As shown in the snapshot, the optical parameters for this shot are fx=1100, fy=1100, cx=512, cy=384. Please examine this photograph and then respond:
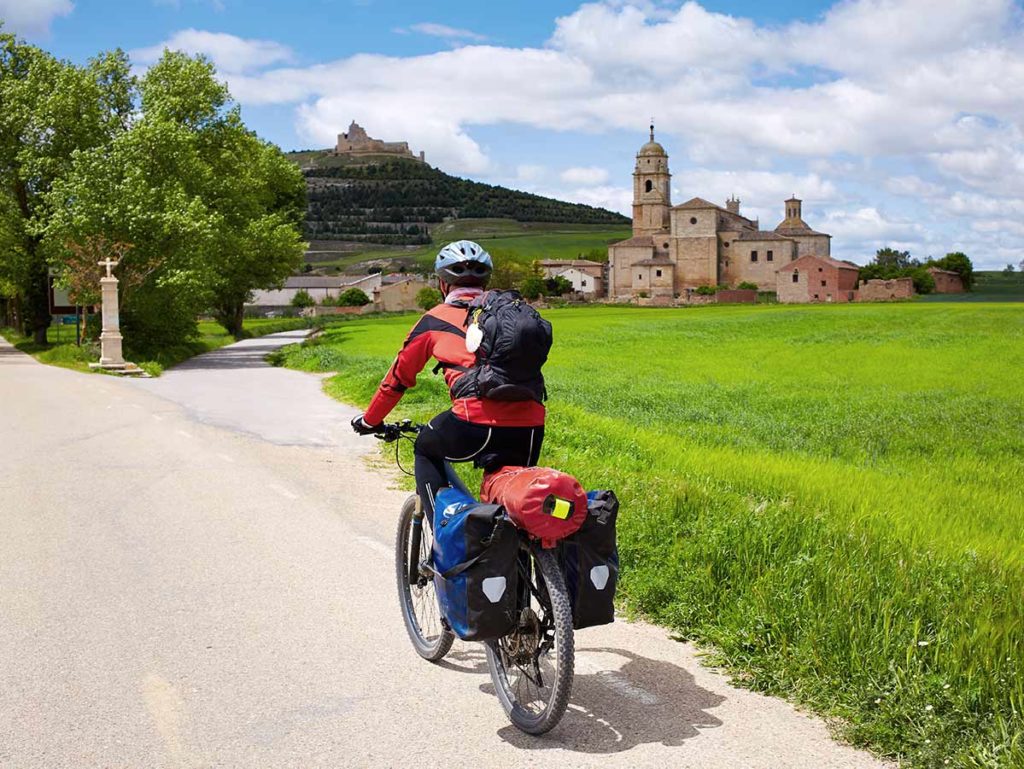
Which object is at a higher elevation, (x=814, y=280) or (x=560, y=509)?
(x=814, y=280)

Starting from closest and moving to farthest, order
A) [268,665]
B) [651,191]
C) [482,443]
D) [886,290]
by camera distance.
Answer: [482,443] < [268,665] < [886,290] < [651,191]

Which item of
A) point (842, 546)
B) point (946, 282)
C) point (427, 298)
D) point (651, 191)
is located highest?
point (651, 191)

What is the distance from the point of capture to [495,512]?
15.8 ft

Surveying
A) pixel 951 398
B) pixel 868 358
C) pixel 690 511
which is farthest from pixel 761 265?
pixel 690 511

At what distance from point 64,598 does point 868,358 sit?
97.3 ft

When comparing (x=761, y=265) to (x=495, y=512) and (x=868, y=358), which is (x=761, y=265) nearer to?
(x=868, y=358)

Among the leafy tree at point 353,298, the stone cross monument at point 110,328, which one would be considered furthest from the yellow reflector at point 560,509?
the leafy tree at point 353,298

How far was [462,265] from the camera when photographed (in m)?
5.69

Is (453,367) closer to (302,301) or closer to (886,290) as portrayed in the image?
(886,290)

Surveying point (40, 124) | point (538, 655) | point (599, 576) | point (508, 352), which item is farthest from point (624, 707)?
point (40, 124)

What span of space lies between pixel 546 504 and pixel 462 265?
5.22ft

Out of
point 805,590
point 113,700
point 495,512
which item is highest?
point 495,512

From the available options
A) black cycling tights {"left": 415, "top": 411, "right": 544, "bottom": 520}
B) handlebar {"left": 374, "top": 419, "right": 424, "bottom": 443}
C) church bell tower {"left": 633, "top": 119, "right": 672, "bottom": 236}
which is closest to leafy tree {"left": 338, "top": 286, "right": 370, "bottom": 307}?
church bell tower {"left": 633, "top": 119, "right": 672, "bottom": 236}

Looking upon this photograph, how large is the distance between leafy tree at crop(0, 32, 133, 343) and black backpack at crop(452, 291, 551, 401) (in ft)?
126
